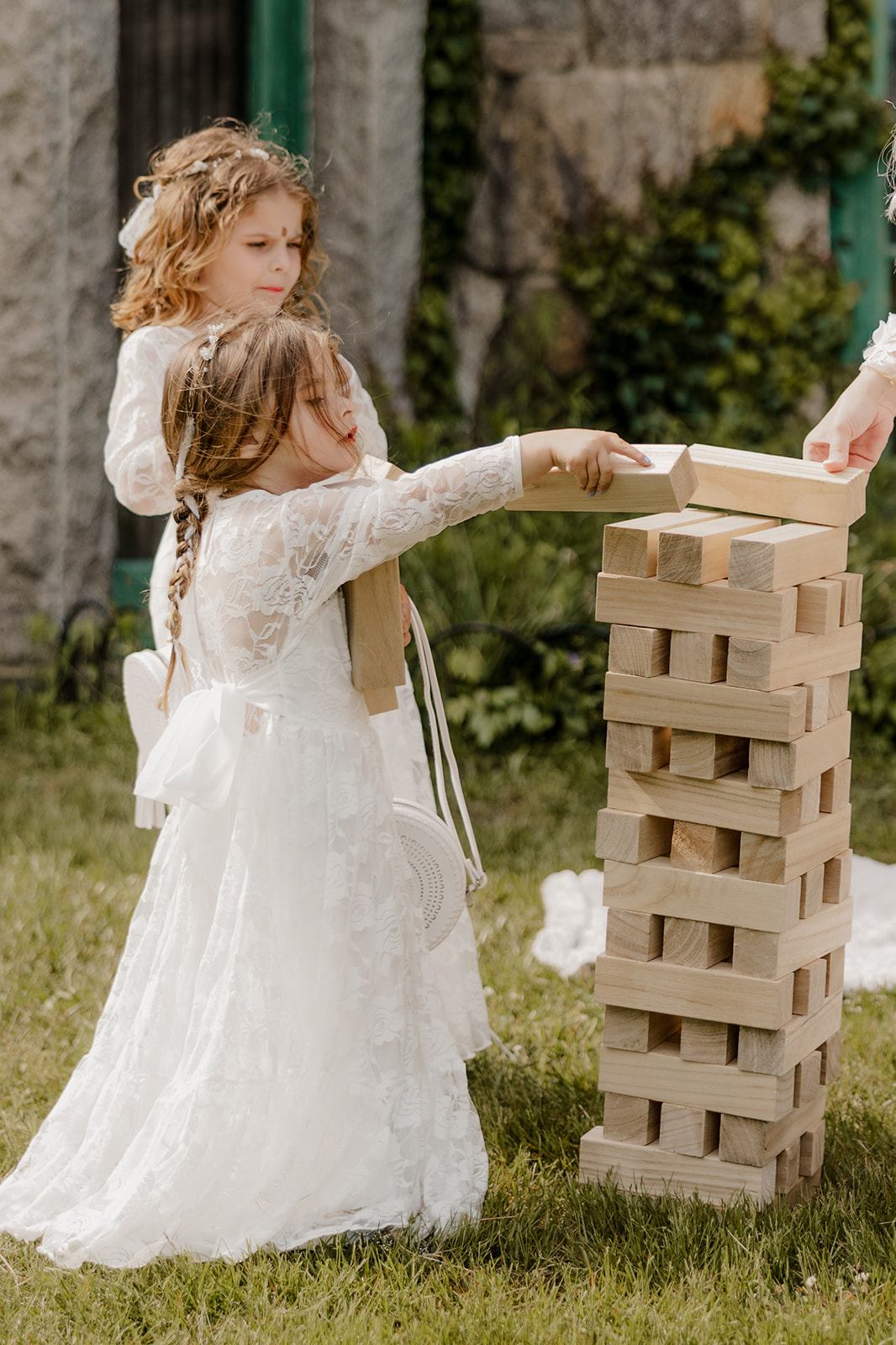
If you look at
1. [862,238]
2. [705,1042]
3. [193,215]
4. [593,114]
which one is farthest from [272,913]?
[862,238]

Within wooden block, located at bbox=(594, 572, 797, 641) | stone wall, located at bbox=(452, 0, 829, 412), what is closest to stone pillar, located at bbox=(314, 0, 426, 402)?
stone wall, located at bbox=(452, 0, 829, 412)

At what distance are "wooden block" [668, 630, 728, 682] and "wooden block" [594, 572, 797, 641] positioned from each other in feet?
0.04

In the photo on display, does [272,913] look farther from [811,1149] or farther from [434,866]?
[811,1149]

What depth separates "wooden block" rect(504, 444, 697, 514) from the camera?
6.95ft

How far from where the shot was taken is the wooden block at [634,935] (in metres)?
2.34

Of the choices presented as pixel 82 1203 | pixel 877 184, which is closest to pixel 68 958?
pixel 82 1203

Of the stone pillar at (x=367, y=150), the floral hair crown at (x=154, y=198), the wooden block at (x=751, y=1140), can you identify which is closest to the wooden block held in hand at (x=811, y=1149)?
the wooden block at (x=751, y=1140)

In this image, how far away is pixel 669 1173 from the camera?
2.37 meters

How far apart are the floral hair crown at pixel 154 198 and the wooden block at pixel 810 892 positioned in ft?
6.13

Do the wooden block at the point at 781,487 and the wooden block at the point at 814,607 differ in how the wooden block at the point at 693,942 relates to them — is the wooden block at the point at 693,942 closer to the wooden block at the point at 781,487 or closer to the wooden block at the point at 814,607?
the wooden block at the point at 814,607

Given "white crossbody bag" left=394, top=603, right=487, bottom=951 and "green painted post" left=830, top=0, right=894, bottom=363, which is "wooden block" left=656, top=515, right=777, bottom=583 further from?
"green painted post" left=830, top=0, right=894, bottom=363

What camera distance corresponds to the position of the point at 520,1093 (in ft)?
9.38

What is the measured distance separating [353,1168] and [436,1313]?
273 mm

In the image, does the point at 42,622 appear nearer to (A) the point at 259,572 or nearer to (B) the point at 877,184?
(A) the point at 259,572
